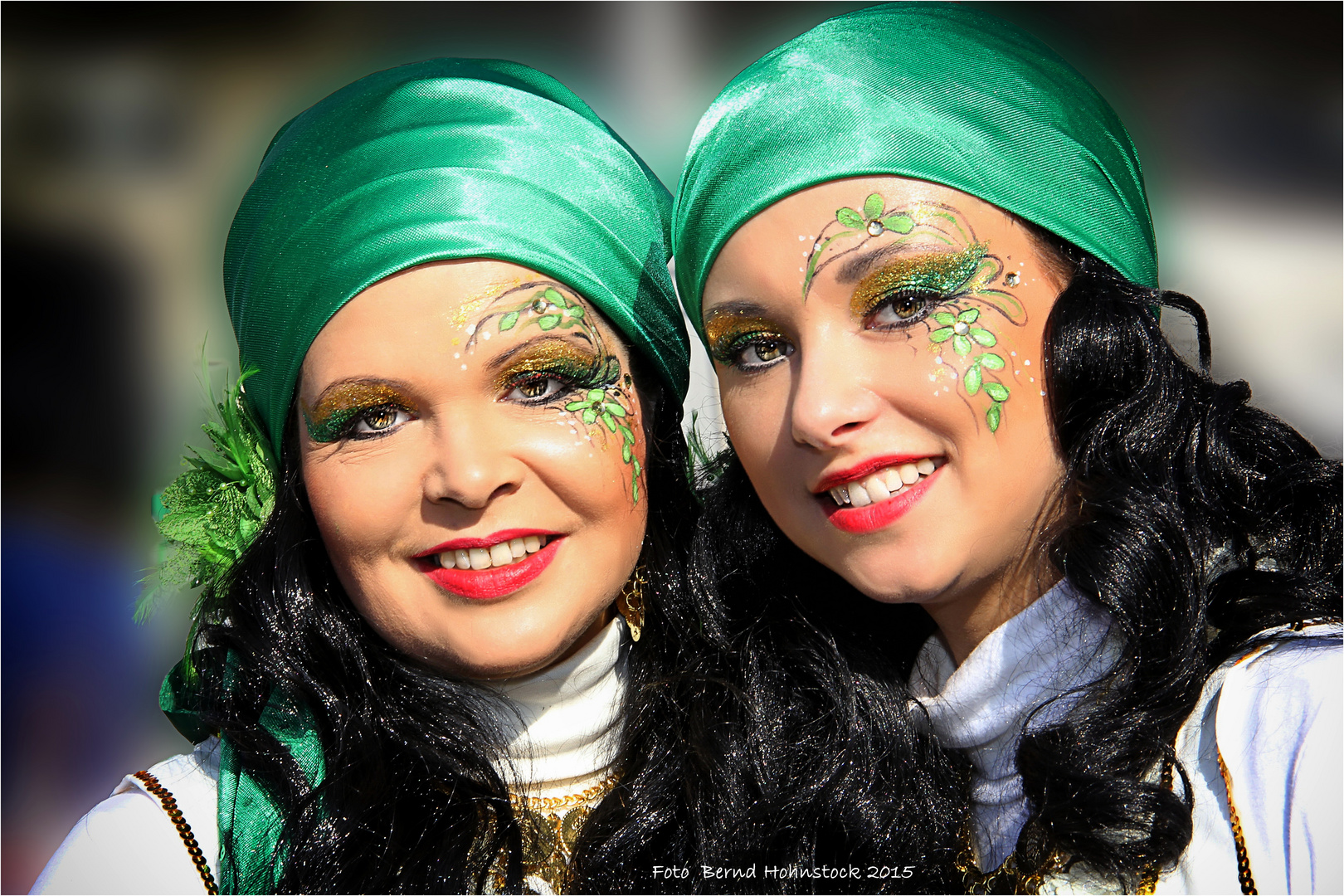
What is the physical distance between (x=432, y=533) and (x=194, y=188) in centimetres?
343

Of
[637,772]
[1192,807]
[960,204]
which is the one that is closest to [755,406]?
[960,204]

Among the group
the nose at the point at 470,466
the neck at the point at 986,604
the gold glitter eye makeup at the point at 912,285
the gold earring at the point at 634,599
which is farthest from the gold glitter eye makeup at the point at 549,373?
the neck at the point at 986,604

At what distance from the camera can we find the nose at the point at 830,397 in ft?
6.86

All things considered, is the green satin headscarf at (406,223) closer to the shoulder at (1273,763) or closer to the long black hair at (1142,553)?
the long black hair at (1142,553)

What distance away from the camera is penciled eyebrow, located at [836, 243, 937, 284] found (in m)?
2.11

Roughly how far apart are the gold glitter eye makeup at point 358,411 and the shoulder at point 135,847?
2.63ft

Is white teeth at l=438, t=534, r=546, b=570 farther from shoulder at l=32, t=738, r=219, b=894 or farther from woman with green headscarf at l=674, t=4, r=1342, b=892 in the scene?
shoulder at l=32, t=738, r=219, b=894

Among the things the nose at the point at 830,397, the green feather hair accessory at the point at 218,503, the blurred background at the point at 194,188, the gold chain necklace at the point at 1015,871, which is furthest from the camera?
the blurred background at the point at 194,188

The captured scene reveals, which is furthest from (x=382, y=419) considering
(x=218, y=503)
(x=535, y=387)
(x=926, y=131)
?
(x=926, y=131)

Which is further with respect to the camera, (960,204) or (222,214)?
(222,214)

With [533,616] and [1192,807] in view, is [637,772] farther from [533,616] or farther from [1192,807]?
[1192,807]

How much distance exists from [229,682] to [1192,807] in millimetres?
1959

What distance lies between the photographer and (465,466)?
2189 mm

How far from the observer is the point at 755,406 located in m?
2.28
